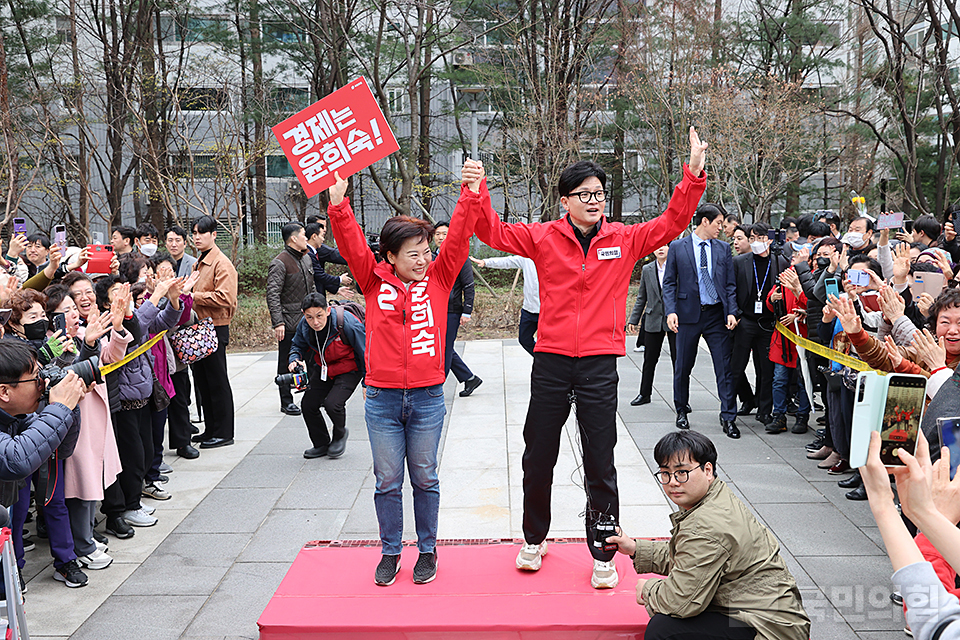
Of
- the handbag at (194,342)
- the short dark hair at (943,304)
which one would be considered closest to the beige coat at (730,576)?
the short dark hair at (943,304)

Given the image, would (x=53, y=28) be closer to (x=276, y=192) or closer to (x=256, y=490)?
(x=276, y=192)

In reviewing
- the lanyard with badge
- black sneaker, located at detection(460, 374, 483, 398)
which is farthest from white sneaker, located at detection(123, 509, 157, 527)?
the lanyard with badge

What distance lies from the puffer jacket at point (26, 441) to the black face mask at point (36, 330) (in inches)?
34.7

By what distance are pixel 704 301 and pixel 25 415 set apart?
511 centimetres

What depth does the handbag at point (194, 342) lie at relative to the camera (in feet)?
19.8

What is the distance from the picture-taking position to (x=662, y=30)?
53.8 feet

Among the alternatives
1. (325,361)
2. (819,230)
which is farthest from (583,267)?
(819,230)

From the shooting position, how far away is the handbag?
6047 millimetres

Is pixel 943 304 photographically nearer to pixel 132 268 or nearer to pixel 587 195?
pixel 587 195

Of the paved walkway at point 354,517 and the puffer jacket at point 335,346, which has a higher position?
the puffer jacket at point 335,346

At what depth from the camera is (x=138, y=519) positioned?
4.89 meters

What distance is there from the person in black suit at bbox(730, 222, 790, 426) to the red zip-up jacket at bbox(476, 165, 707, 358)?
10.9 ft

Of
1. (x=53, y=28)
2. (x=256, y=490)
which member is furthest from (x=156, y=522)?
(x=53, y=28)

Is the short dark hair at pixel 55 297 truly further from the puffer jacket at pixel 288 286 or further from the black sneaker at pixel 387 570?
the puffer jacket at pixel 288 286
